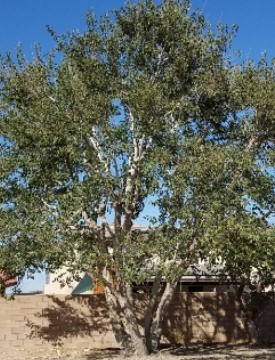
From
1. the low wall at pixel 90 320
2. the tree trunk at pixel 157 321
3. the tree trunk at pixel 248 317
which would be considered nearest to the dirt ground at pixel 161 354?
the low wall at pixel 90 320

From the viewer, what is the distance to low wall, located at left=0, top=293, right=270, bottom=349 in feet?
52.2

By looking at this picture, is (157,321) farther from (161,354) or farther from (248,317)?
(248,317)

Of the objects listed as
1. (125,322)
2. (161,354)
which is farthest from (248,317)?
(125,322)

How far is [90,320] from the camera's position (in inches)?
662

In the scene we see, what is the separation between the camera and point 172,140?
13.7 metres

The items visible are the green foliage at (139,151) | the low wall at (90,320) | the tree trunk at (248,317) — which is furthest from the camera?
the tree trunk at (248,317)

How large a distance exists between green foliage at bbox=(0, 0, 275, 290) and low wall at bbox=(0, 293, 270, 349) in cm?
291

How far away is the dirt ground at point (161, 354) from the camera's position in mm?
14562

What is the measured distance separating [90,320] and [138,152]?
557cm

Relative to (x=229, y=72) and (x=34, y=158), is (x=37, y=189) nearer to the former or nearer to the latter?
(x=34, y=158)

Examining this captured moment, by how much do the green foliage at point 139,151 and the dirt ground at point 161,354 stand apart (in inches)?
95.3

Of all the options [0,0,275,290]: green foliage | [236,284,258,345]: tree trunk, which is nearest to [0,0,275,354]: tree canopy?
[0,0,275,290]: green foliage

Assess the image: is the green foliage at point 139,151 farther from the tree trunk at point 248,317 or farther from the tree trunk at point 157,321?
the tree trunk at point 248,317

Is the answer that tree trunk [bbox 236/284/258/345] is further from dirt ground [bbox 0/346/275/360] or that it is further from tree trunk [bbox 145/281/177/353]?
tree trunk [bbox 145/281/177/353]
